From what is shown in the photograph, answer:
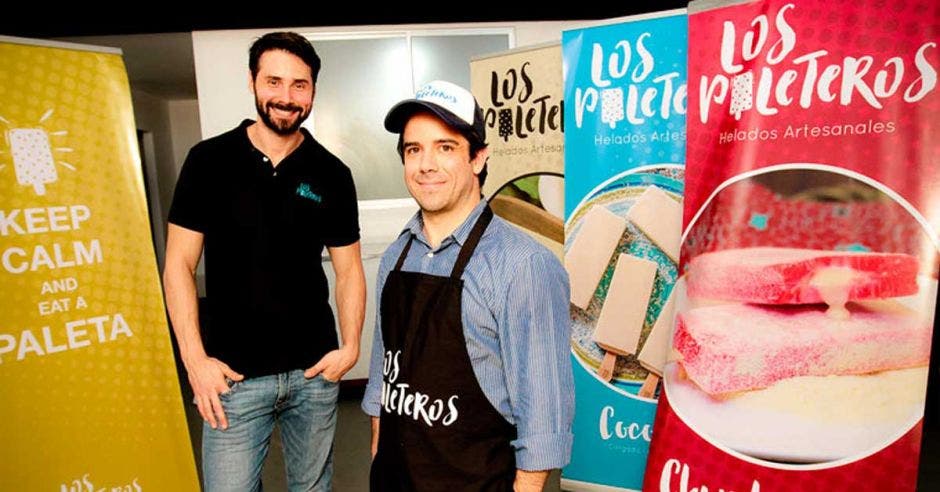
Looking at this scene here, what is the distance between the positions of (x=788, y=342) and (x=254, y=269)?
1592mm

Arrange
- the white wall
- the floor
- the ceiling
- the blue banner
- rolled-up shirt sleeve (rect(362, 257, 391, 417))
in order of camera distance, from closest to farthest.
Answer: rolled-up shirt sleeve (rect(362, 257, 391, 417)) < the blue banner < the floor < the ceiling < the white wall

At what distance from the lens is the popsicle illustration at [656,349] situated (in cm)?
219

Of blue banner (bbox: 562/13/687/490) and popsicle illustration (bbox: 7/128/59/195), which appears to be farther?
blue banner (bbox: 562/13/687/490)

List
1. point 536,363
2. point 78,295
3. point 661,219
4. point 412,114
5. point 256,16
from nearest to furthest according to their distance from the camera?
point 536,363 → point 412,114 → point 78,295 → point 661,219 → point 256,16

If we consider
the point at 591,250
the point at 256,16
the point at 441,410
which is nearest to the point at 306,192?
the point at 441,410

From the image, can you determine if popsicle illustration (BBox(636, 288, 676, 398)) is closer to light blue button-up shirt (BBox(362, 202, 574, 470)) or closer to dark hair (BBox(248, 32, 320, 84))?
light blue button-up shirt (BBox(362, 202, 574, 470))

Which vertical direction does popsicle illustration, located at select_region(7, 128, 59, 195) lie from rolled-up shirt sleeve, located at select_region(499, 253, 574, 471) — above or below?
above

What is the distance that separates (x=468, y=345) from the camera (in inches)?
41.9

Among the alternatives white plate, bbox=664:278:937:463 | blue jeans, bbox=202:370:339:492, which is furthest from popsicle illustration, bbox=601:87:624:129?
blue jeans, bbox=202:370:339:492

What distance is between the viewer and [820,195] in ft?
5.06

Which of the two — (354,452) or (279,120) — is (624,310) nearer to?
(279,120)

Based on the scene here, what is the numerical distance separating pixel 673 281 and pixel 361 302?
51.2 inches

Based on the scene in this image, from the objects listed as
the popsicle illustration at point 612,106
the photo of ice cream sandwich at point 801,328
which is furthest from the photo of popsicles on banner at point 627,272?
the photo of ice cream sandwich at point 801,328

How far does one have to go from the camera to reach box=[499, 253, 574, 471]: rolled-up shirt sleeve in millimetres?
1025
